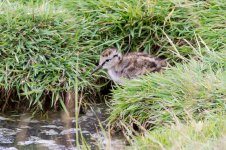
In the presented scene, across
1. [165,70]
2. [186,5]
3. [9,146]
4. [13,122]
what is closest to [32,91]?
[13,122]

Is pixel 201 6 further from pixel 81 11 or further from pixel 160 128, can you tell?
pixel 160 128

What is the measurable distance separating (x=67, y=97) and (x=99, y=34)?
998mm

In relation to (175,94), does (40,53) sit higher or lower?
→ higher

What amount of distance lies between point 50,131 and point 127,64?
122cm

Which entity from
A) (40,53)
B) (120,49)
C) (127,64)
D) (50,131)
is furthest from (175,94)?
(40,53)

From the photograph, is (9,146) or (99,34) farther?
(99,34)

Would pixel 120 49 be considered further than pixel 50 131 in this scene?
Yes

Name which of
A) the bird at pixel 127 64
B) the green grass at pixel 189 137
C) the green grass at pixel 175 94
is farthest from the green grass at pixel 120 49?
the green grass at pixel 189 137

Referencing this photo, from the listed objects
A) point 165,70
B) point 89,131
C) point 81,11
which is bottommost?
point 89,131

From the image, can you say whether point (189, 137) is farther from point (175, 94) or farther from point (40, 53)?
point (40, 53)

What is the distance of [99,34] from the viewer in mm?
8023

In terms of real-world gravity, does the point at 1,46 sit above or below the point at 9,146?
above

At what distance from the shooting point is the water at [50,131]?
6.60m

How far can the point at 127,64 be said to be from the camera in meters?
7.69
